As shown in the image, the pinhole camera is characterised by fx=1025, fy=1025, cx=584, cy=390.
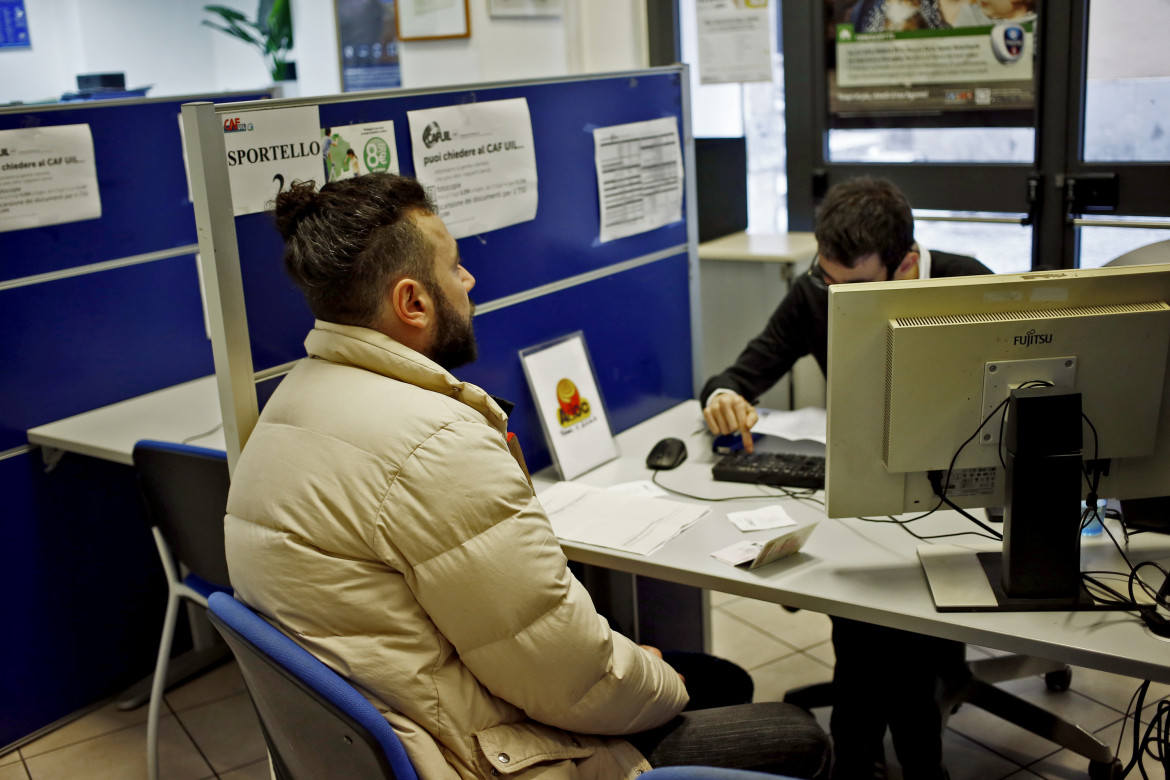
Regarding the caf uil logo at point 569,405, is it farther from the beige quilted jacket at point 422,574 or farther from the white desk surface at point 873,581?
the beige quilted jacket at point 422,574

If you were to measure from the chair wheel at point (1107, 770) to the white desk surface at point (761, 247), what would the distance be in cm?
180

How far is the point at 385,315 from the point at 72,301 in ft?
4.85

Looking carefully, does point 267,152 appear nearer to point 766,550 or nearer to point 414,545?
point 414,545

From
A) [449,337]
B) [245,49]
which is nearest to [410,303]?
[449,337]

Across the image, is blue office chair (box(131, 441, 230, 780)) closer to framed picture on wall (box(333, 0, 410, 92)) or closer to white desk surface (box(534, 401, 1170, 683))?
white desk surface (box(534, 401, 1170, 683))

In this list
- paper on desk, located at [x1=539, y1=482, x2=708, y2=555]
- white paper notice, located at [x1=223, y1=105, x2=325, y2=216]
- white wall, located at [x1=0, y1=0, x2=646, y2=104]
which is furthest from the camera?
white wall, located at [x1=0, y1=0, x2=646, y2=104]

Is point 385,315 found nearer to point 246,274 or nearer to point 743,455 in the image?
point 246,274

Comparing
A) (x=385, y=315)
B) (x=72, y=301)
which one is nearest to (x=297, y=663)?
(x=385, y=315)

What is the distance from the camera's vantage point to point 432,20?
4.34 metres

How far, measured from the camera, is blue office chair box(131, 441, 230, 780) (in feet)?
6.50

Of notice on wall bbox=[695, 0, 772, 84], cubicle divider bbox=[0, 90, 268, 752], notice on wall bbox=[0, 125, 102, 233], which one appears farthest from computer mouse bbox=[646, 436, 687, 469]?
notice on wall bbox=[695, 0, 772, 84]

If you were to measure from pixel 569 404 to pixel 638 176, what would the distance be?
0.56 meters

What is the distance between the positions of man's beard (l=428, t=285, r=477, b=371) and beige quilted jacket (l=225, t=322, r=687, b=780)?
0.35 ft

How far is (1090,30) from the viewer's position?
120 inches
